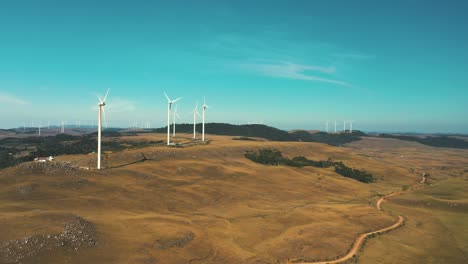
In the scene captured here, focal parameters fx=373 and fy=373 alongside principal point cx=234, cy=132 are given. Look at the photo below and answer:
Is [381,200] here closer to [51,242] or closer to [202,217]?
[202,217]

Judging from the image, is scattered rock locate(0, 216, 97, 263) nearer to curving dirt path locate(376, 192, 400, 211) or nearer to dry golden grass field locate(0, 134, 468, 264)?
dry golden grass field locate(0, 134, 468, 264)

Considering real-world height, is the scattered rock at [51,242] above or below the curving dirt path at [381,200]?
above

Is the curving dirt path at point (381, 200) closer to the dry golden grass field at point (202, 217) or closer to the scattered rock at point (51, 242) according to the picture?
the dry golden grass field at point (202, 217)

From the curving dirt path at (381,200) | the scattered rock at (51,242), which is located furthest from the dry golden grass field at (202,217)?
the curving dirt path at (381,200)

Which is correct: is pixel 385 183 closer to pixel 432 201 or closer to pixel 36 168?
pixel 432 201

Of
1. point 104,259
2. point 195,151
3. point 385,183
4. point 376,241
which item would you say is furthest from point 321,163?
point 104,259

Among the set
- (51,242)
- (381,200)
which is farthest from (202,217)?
(381,200)

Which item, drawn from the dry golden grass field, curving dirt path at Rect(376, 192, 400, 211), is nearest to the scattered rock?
the dry golden grass field

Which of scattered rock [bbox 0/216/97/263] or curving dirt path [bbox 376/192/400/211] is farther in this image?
curving dirt path [bbox 376/192/400/211]

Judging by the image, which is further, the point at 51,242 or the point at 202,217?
the point at 202,217
